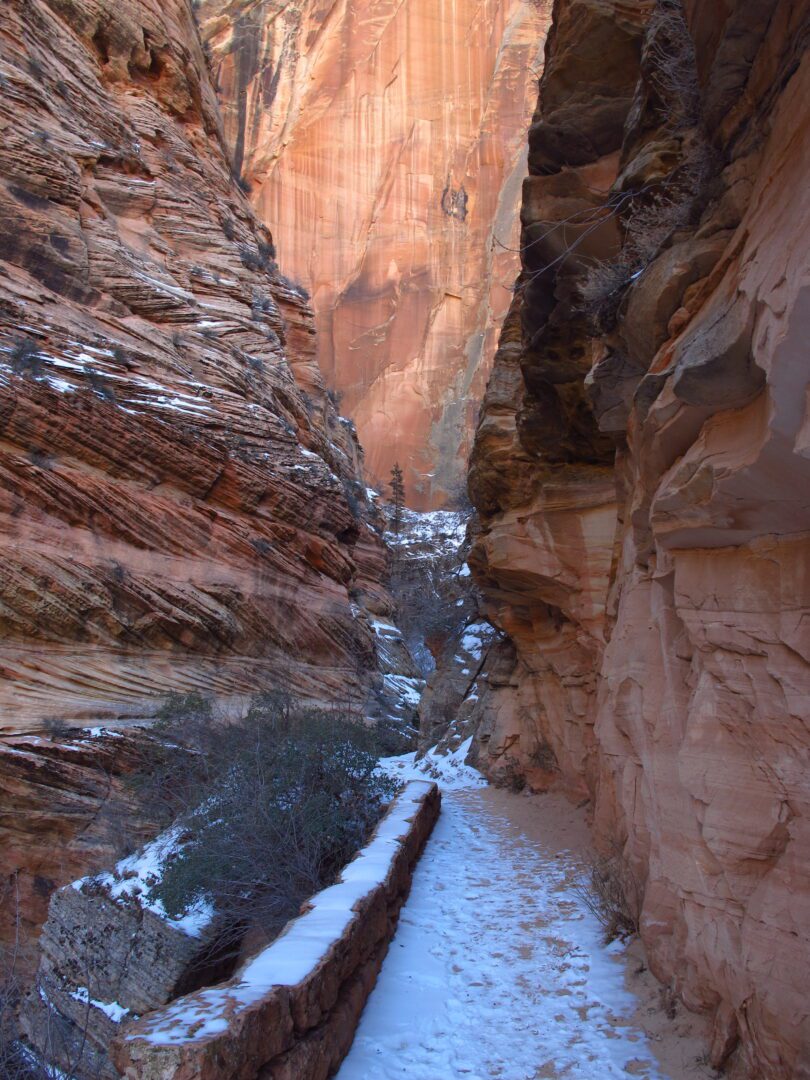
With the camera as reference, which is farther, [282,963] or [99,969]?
[99,969]

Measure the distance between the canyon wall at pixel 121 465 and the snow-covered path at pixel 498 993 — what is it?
5203 mm

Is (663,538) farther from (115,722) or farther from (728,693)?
(115,722)

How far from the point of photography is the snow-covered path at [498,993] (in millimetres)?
4055

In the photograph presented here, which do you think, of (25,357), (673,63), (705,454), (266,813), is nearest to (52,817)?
(266,813)

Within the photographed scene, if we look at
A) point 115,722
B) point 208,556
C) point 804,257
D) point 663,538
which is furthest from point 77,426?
point 804,257

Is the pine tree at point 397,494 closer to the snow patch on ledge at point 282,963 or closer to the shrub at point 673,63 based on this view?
the snow patch on ledge at point 282,963

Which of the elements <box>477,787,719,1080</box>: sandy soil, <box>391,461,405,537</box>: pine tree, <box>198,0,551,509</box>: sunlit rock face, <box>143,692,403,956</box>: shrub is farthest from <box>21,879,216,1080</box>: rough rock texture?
<box>198,0,551,509</box>: sunlit rock face

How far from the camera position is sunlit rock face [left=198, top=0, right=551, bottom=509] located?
5259 centimetres

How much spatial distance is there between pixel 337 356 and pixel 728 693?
52.4 metres

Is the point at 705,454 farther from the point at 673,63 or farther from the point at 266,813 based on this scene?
the point at 266,813

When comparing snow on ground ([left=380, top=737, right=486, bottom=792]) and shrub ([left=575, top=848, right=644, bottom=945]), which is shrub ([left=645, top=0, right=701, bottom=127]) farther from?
snow on ground ([left=380, top=737, right=486, bottom=792])

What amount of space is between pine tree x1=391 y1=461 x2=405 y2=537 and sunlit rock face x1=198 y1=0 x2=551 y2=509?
3.27 meters

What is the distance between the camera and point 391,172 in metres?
55.9

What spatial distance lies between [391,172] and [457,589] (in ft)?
143
